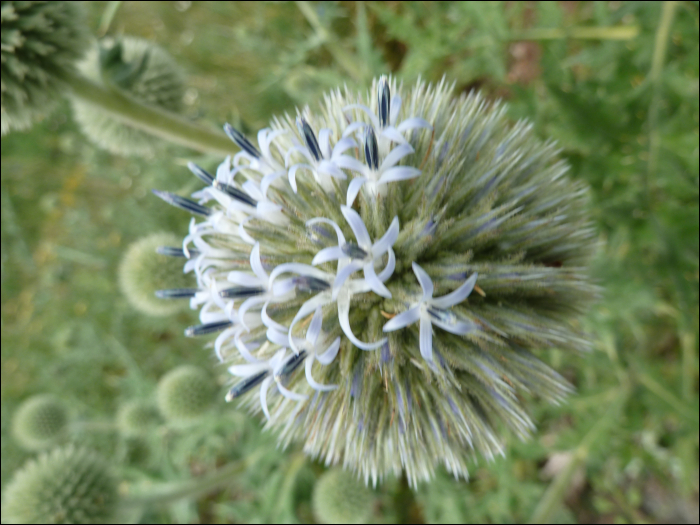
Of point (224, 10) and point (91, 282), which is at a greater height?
point (224, 10)

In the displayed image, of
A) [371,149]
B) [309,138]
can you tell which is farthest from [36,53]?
[371,149]

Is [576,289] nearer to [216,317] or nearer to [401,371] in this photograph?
[401,371]

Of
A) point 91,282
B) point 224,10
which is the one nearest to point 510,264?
point 224,10

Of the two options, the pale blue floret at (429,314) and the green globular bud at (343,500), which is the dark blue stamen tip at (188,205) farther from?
the green globular bud at (343,500)

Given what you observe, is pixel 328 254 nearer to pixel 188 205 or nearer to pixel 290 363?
pixel 290 363

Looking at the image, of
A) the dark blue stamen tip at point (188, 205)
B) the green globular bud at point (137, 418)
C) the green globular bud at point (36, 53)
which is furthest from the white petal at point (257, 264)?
the green globular bud at point (137, 418)
